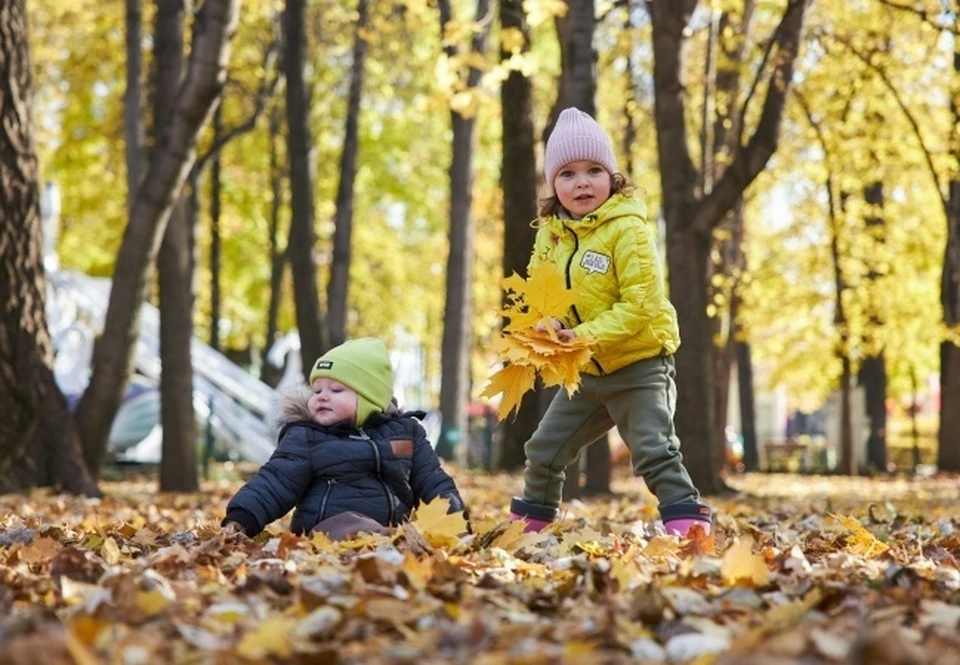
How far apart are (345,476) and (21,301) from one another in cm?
486

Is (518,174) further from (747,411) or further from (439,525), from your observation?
(747,411)

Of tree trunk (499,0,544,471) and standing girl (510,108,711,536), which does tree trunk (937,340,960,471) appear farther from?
standing girl (510,108,711,536)

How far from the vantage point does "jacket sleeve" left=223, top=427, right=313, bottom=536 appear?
5535 mm

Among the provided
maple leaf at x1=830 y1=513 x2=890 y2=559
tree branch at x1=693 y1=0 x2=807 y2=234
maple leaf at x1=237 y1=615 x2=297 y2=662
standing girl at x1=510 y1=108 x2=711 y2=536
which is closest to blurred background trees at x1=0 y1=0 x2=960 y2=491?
tree branch at x1=693 y1=0 x2=807 y2=234

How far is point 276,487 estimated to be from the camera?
18.4 feet

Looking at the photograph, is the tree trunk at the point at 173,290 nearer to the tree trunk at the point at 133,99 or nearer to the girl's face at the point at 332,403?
the tree trunk at the point at 133,99

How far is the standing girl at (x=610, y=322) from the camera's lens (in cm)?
595

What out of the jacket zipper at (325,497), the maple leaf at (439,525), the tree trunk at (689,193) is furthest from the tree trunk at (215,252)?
the maple leaf at (439,525)

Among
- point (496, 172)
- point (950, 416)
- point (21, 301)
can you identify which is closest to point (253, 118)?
point (21, 301)

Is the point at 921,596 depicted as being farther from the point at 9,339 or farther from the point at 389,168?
the point at 389,168

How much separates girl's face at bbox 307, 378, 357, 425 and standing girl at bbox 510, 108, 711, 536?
0.77m

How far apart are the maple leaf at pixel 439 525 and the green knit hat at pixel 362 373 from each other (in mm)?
758

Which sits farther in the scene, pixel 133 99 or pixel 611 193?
pixel 133 99

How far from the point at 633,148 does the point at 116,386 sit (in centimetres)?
1391
